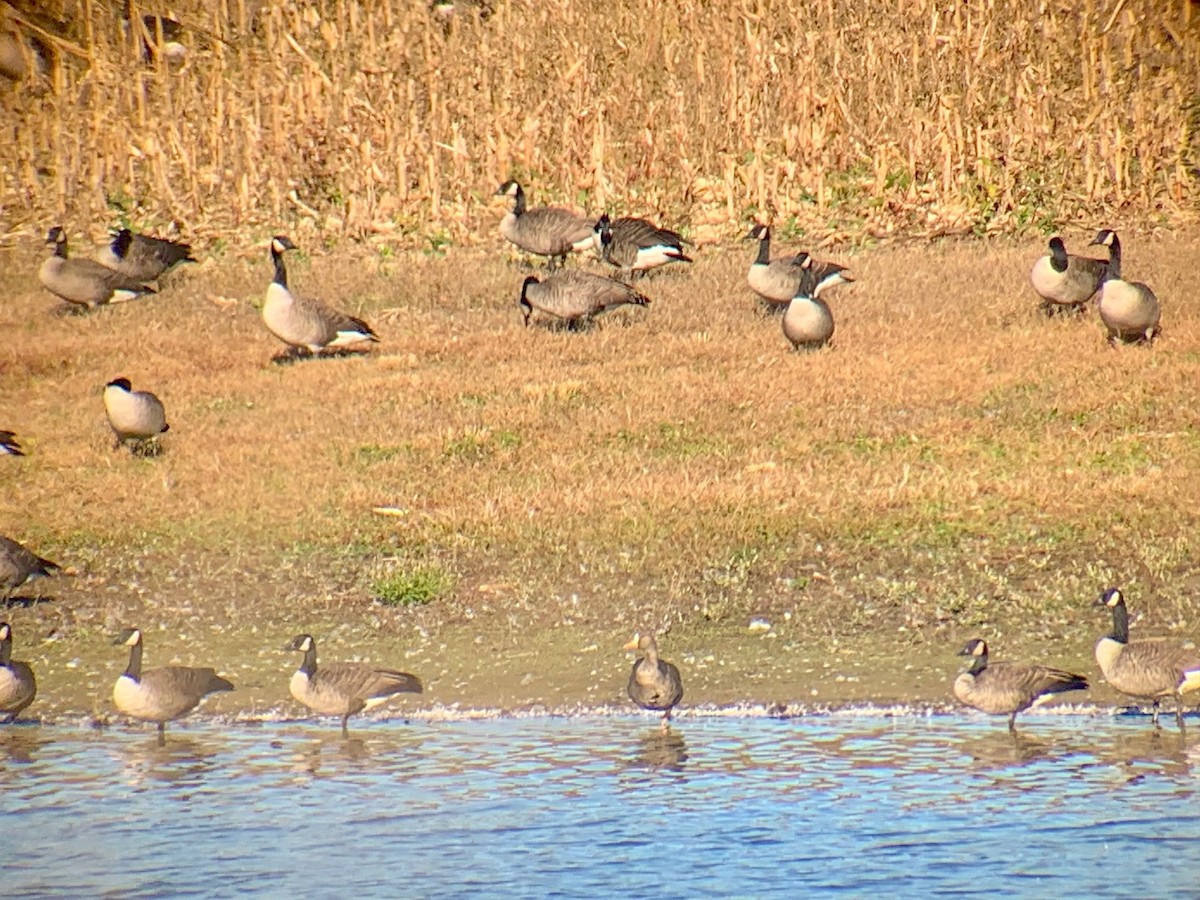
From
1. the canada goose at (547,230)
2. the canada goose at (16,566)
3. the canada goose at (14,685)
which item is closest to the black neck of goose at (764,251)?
the canada goose at (547,230)

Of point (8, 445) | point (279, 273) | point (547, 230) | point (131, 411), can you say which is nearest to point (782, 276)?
point (547, 230)

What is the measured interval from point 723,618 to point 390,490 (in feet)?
12.8

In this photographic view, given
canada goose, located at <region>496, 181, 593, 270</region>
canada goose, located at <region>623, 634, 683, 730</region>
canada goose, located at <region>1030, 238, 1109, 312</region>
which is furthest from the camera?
canada goose, located at <region>496, 181, 593, 270</region>

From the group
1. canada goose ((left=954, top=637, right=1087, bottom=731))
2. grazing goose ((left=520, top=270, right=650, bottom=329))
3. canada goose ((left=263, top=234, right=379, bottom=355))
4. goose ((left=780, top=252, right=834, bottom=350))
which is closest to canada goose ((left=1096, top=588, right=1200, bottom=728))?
canada goose ((left=954, top=637, right=1087, bottom=731))

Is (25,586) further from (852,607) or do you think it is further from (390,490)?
(852,607)

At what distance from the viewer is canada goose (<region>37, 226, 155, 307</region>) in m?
24.2

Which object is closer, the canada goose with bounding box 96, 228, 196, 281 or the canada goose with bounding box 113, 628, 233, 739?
the canada goose with bounding box 113, 628, 233, 739

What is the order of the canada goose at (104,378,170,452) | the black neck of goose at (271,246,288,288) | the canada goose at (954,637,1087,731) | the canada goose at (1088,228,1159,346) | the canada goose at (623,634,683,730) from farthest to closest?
the black neck of goose at (271,246,288,288) < the canada goose at (1088,228,1159,346) < the canada goose at (104,378,170,452) < the canada goose at (623,634,683,730) < the canada goose at (954,637,1087,731)

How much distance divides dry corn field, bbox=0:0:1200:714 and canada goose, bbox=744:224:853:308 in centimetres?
47

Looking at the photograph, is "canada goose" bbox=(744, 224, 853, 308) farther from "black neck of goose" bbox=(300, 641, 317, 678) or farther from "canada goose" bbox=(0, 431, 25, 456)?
"black neck of goose" bbox=(300, 641, 317, 678)

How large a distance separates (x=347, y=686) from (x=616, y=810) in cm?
249

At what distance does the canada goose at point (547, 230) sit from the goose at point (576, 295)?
282 centimetres

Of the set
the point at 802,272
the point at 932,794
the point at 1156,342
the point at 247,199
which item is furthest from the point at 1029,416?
the point at 247,199

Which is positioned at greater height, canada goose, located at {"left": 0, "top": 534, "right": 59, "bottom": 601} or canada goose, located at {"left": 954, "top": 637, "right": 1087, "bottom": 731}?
canada goose, located at {"left": 0, "top": 534, "right": 59, "bottom": 601}
